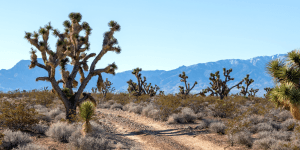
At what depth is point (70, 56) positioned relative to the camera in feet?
48.3

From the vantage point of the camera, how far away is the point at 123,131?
534 inches

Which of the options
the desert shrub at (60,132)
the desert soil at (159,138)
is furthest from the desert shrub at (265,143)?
the desert shrub at (60,132)

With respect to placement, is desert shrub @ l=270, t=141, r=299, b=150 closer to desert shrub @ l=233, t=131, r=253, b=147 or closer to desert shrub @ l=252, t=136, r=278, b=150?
desert shrub @ l=252, t=136, r=278, b=150

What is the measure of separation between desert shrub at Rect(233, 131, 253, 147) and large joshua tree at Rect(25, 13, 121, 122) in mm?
9020

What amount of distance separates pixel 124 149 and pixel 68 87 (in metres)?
7.37

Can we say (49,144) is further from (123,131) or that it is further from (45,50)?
(45,50)

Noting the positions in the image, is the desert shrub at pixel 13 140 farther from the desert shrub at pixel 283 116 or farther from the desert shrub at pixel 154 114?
the desert shrub at pixel 283 116

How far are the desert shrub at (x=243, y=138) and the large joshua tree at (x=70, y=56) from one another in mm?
9020

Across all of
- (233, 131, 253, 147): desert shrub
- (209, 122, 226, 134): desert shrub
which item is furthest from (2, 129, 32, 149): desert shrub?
(209, 122, 226, 134): desert shrub

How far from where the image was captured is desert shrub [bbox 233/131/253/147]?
10234 millimetres

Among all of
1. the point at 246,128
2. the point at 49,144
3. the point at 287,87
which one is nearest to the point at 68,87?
the point at 49,144

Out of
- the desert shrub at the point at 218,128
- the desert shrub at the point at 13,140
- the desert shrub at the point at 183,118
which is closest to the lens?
the desert shrub at the point at 13,140

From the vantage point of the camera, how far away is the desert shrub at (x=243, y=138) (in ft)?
33.6

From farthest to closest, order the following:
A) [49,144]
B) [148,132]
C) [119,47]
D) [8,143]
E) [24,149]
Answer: [119,47]
[148,132]
[49,144]
[8,143]
[24,149]
